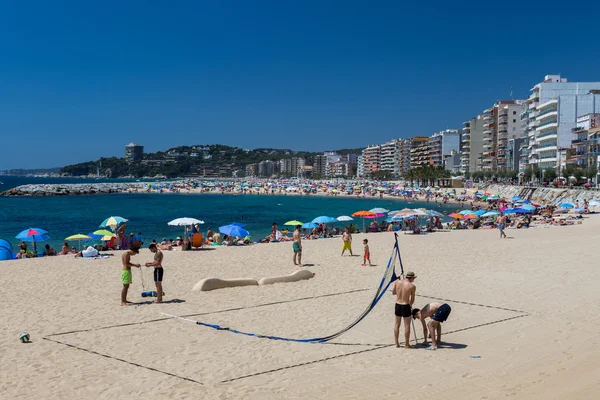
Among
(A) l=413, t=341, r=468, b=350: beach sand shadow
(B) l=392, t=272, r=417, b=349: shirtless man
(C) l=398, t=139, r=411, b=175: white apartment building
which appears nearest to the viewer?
(B) l=392, t=272, r=417, b=349: shirtless man

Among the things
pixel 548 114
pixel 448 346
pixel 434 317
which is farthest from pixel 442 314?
pixel 548 114

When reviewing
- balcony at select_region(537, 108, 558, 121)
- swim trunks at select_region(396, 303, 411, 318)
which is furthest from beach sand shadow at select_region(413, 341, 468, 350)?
balcony at select_region(537, 108, 558, 121)

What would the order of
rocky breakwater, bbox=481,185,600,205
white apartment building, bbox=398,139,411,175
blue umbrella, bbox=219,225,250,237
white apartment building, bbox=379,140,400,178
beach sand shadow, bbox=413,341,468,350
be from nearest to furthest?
beach sand shadow, bbox=413,341,468,350 → blue umbrella, bbox=219,225,250,237 → rocky breakwater, bbox=481,185,600,205 → white apartment building, bbox=398,139,411,175 → white apartment building, bbox=379,140,400,178

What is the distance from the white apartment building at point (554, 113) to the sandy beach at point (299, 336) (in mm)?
60014

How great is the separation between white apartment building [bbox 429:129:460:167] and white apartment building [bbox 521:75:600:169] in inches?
2345

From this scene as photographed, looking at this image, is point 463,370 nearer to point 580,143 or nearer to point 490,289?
point 490,289

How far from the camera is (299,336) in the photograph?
878cm

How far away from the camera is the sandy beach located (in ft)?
21.5

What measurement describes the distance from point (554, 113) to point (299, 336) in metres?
71.5

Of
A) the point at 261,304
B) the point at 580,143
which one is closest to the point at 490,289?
the point at 261,304

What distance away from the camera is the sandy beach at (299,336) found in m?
6.54

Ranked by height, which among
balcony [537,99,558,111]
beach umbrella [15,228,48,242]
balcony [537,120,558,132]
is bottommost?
beach umbrella [15,228,48,242]

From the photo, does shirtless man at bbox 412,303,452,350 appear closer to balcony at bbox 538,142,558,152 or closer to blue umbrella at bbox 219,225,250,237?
blue umbrella at bbox 219,225,250,237

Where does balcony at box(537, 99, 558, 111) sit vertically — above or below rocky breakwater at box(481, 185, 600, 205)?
above
